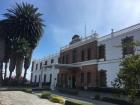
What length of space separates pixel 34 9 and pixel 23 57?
1144 centimetres

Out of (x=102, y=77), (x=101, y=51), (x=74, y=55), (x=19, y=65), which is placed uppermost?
(x=74, y=55)

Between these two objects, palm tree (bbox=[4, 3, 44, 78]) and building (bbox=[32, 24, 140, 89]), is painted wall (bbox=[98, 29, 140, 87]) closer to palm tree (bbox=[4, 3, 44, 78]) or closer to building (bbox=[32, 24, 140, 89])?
building (bbox=[32, 24, 140, 89])

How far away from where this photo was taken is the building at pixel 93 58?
35.4m

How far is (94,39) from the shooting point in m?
42.8

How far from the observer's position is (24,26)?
52.5 metres

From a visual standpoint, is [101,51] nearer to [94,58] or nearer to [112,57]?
[94,58]

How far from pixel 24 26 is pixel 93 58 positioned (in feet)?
59.3

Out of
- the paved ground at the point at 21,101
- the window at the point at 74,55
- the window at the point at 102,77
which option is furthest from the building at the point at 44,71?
the paved ground at the point at 21,101

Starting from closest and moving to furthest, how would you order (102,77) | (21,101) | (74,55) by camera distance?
(21,101) → (102,77) → (74,55)

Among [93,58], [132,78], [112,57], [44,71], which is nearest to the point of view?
[132,78]

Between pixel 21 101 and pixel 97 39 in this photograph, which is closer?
pixel 21 101

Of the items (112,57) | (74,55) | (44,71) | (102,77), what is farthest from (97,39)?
(44,71)

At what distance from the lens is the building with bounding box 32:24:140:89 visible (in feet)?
116

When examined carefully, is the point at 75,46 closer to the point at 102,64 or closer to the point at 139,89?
the point at 102,64
